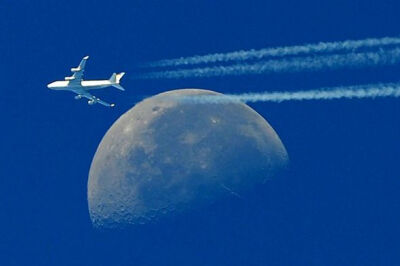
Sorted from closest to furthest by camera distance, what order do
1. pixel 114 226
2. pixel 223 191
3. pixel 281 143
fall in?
pixel 223 191 < pixel 114 226 < pixel 281 143

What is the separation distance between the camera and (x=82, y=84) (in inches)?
4961

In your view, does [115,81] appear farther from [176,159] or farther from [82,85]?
[176,159]

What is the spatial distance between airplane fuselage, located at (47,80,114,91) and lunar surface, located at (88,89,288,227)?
757 cm

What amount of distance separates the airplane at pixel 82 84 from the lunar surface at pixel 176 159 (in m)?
6.26

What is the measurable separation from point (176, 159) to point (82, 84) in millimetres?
20347

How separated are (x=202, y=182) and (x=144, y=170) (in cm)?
882

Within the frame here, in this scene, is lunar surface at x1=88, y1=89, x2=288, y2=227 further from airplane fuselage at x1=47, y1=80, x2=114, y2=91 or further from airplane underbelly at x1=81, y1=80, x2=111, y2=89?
airplane fuselage at x1=47, y1=80, x2=114, y2=91

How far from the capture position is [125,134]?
126 meters

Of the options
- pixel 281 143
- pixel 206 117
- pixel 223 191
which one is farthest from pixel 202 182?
pixel 281 143

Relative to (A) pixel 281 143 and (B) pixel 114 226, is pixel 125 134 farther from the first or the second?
(A) pixel 281 143

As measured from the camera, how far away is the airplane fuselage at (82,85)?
12506 centimetres

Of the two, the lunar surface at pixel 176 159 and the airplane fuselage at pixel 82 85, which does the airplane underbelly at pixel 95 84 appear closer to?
the airplane fuselage at pixel 82 85

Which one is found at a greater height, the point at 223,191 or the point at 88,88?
the point at 88,88

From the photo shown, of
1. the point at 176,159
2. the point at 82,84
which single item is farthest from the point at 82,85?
the point at 176,159
